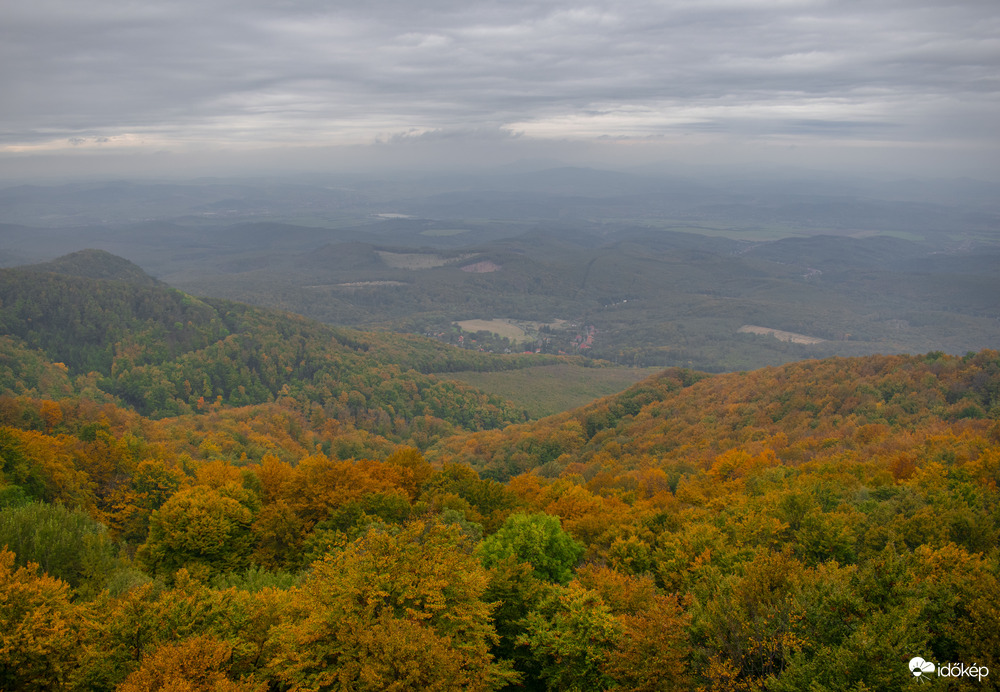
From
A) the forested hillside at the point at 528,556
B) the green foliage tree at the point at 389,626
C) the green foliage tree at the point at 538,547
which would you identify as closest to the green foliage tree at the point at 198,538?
the forested hillside at the point at 528,556

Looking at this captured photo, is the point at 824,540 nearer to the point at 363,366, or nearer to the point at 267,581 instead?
the point at 267,581

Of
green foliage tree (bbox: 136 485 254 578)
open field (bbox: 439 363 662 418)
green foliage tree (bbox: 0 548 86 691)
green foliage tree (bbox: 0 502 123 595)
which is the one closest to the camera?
green foliage tree (bbox: 0 548 86 691)

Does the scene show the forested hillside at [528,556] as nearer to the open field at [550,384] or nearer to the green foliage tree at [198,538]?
the green foliage tree at [198,538]

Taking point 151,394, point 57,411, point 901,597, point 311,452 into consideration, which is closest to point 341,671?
point 901,597

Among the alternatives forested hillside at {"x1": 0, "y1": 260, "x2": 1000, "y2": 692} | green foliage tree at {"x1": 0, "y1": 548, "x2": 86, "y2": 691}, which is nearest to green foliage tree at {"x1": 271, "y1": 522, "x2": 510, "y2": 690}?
forested hillside at {"x1": 0, "y1": 260, "x2": 1000, "y2": 692}

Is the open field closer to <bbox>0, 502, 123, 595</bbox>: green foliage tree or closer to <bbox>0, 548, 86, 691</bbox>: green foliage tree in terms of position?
<bbox>0, 502, 123, 595</bbox>: green foliage tree
